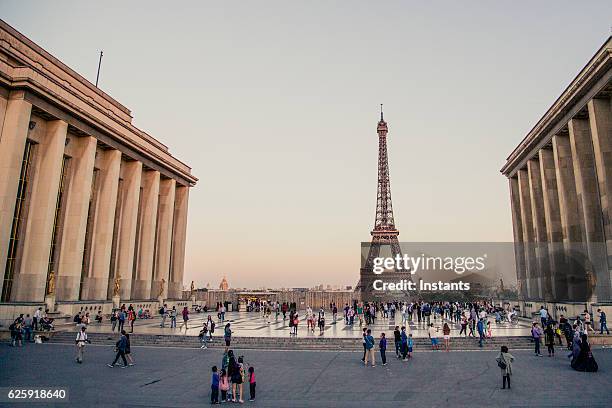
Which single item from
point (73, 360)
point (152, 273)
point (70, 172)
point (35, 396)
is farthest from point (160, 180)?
point (35, 396)

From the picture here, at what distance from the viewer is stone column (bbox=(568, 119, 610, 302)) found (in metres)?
36.3

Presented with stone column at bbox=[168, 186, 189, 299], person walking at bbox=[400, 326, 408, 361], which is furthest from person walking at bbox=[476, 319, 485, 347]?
stone column at bbox=[168, 186, 189, 299]

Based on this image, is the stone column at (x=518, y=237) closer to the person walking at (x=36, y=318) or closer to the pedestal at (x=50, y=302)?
the pedestal at (x=50, y=302)

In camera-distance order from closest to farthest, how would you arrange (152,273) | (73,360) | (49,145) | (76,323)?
(73,360)
(76,323)
(49,145)
(152,273)

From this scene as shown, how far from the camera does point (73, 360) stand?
19.7 meters

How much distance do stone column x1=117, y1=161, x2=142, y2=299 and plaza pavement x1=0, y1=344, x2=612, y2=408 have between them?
24.7m

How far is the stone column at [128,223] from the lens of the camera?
46.7m

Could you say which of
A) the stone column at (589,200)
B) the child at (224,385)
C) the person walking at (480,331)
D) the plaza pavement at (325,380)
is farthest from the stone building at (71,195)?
the stone column at (589,200)

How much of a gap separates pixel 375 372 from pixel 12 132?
3144 centimetres

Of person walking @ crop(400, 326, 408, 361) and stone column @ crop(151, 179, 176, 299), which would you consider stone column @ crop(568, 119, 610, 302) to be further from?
stone column @ crop(151, 179, 176, 299)

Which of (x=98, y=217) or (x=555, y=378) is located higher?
(x=98, y=217)

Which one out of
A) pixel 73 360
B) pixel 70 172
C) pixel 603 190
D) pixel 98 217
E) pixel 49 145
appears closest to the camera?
pixel 73 360

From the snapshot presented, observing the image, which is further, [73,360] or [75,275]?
[75,275]

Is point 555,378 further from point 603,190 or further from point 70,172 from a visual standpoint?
point 70,172
